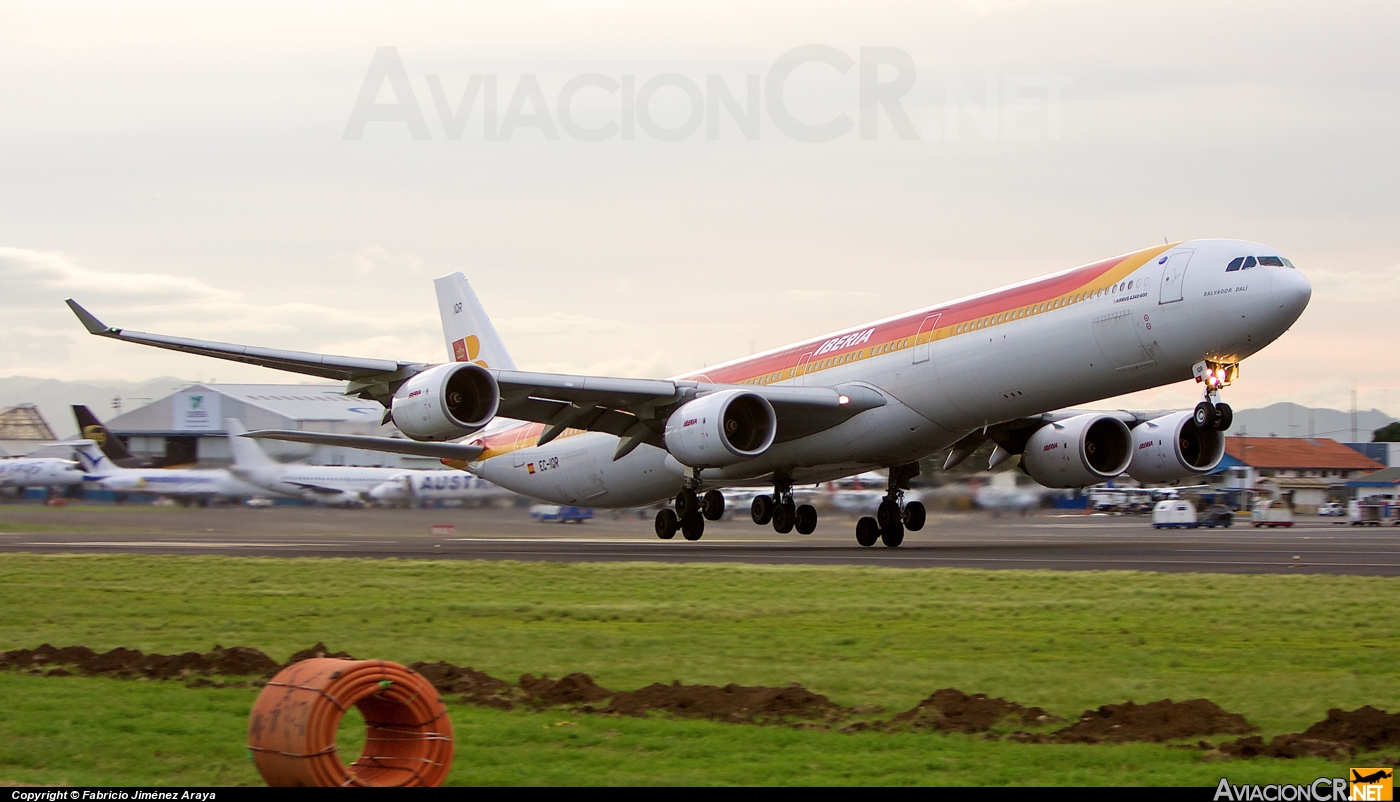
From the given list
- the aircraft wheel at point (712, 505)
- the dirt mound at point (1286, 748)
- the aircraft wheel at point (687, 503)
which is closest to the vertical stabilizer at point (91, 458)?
the aircraft wheel at point (712, 505)

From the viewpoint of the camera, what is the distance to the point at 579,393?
3216cm

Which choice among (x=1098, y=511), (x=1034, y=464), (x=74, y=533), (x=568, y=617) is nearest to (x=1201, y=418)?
(x=1034, y=464)

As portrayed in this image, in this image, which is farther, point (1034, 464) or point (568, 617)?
point (1034, 464)

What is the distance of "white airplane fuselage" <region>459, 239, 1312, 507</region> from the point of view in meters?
25.8

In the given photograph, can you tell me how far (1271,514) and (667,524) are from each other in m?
45.3

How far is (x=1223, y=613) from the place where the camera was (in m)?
17.2

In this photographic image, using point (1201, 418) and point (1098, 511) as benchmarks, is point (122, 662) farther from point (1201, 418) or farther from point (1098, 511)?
point (1098, 511)

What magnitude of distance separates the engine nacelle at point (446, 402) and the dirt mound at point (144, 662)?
48.3 feet

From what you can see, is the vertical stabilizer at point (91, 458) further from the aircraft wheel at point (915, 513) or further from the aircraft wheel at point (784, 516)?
the aircraft wheel at point (915, 513)

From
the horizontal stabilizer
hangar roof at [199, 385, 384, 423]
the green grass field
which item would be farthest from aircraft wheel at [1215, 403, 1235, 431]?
hangar roof at [199, 385, 384, 423]

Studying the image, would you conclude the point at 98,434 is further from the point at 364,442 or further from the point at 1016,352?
the point at 1016,352

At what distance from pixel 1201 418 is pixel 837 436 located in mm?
8990

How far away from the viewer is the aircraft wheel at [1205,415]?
2661 centimetres

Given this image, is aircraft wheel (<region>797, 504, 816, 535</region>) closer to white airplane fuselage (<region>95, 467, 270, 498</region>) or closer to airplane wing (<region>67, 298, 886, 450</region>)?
airplane wing (<region>67, 298, 886, 450</region>)
